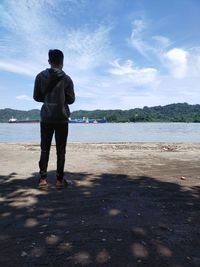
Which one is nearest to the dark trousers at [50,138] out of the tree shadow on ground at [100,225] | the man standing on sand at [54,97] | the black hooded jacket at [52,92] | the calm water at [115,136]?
the man standing on sand at [54,97]

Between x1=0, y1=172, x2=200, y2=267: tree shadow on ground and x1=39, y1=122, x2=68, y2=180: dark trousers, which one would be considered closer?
x1=0, y1=172, x2=200, y2=267: tree shadow on ground

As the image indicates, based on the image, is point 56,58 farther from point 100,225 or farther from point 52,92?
point 100,225

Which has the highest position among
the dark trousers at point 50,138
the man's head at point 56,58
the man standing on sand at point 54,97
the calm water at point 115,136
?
the man's head at point 56,58

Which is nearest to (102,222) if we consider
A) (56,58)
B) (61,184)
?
(61,184)

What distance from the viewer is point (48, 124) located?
6070 mm

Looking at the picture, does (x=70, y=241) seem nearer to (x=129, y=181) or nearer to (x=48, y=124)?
(x=48, y=124)

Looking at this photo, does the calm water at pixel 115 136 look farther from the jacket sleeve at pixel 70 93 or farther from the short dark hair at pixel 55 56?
the short dark hair at pixel 55 56

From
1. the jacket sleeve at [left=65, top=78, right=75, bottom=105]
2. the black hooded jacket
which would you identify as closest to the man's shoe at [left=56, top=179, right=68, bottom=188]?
the black hooded jacket

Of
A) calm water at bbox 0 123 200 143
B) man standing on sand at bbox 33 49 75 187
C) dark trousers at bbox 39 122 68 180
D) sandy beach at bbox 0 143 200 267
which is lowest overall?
calm water at bbox 0 123 200 143

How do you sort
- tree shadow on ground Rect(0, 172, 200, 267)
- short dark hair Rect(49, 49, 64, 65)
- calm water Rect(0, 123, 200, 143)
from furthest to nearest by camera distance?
calm water Rect(0, 123, 200, 143)
short dark hair Rect(49, 49, 64, 65)
tree shadow on ground Rect(0, 172, 200, 267)

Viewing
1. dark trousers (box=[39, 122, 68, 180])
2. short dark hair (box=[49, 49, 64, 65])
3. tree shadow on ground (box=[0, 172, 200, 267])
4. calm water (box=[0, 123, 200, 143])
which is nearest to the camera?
tree shadow on ground (box=[0, 172, 200, 267])

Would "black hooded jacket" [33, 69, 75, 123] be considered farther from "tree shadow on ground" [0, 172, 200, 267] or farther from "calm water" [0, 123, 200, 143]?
"calm water" [0, 123, 200, 143]

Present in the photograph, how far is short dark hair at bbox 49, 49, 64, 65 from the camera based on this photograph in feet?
19.6

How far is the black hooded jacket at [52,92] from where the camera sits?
5.97 m
